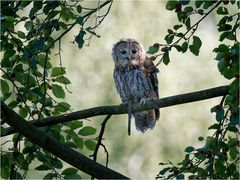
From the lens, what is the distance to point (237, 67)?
2527 millimetres

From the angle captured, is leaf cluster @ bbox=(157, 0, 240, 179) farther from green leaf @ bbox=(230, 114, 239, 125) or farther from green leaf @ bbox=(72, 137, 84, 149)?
green leaf @ bbox=(72, 137, 84, 149)

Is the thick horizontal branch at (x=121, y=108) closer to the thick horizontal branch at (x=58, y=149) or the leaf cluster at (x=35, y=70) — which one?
the leaf cluster at (x=35, y=70)

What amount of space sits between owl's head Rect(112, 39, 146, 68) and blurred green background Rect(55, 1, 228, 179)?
12.0 feet

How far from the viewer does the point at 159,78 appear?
8047 mm

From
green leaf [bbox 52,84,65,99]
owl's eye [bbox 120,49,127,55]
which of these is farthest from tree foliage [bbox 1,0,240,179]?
owl's eye [bbox 120,49,127,55]

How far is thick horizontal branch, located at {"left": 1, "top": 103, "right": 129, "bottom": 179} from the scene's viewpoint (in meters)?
2.71

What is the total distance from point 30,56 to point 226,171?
0.89 m

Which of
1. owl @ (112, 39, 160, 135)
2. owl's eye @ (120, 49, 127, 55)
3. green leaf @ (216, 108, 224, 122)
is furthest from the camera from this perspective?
owl's eye @ (120, 49, 127, 55)

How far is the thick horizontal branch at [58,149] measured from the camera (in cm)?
271

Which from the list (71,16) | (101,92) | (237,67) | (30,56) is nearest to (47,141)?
(30,56)

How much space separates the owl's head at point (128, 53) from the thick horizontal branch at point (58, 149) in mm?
1497

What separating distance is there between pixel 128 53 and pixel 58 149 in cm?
157

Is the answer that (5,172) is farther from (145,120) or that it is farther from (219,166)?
(145,120)

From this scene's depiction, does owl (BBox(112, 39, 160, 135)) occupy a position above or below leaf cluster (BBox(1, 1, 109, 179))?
above
